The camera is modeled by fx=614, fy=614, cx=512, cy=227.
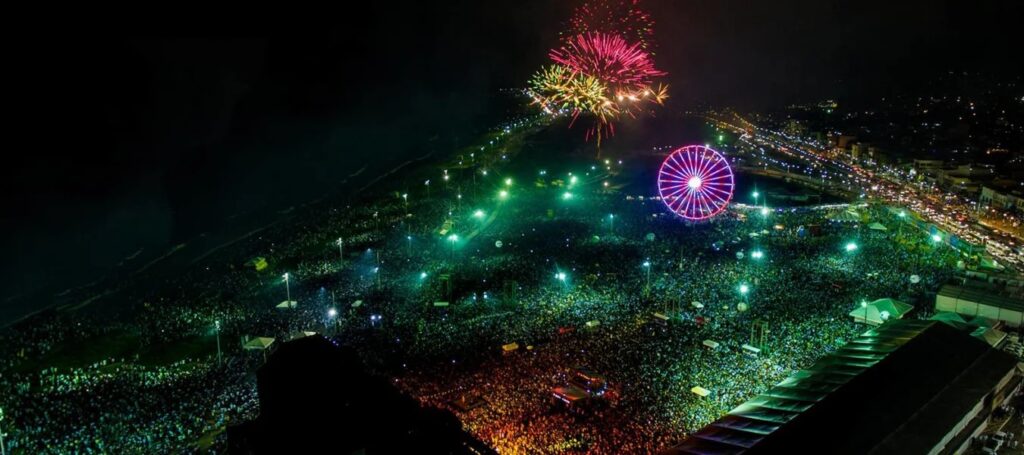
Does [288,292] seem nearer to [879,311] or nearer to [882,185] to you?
[879,311]

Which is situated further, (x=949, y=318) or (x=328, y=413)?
(x=949, y=318)

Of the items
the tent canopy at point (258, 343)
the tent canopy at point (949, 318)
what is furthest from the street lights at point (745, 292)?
the tent canopy at point (258, 343)

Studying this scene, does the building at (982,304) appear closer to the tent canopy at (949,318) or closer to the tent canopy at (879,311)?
the tent canopy at (949,318)

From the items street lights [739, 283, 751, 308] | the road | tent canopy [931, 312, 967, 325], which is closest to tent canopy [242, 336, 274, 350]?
street lights [739, 283, 751, 308]

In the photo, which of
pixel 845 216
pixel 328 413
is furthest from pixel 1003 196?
pixel 328 413

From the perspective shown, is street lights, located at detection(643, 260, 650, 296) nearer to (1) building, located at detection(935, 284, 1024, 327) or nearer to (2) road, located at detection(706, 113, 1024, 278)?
(1) building, located at detection(935, 284, 1024, 327)

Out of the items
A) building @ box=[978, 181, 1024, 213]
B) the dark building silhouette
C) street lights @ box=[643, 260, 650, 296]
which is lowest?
street lights @ box=[643, 260, 650, 296]

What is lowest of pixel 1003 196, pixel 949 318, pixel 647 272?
pixel 647 272
